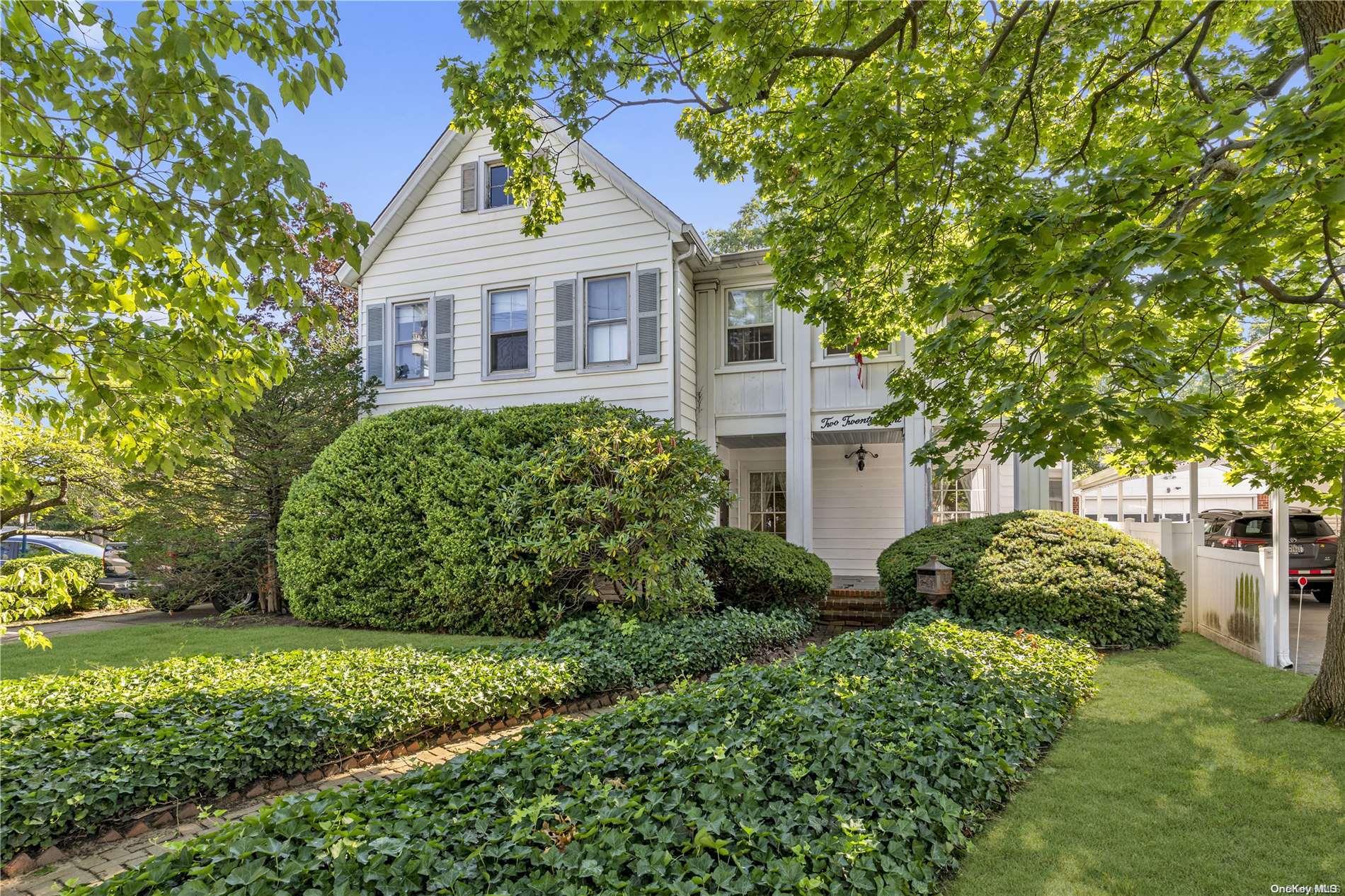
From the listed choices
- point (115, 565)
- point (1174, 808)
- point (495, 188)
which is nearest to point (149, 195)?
point (1174, 808)

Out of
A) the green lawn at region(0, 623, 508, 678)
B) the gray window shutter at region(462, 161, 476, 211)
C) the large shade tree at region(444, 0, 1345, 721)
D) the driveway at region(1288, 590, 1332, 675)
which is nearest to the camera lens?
the large shade tree at region(444, 0, 1345, 721)

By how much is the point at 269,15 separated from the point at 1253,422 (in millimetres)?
8166

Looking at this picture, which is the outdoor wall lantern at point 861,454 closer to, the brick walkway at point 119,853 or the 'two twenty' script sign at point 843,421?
the 'two twenty' script sign at point 843,421

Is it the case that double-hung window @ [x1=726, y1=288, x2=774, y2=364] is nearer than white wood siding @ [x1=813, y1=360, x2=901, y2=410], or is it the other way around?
white wood siding @ [x1=813, y1=360, x2=901, y2=410]

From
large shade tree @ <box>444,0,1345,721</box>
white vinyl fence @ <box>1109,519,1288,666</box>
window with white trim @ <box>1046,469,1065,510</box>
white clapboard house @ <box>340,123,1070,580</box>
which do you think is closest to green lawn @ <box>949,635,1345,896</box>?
large shade tree @ <box>444,0,1345,721</box>

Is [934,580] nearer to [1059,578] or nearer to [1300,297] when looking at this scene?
[1059,578]

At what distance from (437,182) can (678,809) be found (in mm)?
11877

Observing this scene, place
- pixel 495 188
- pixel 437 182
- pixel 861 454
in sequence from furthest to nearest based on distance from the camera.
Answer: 1. pixel 861 454
2. pixel 437 182
3. pixel 495 188

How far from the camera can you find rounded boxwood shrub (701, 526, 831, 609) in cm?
946

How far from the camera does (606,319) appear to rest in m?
11.2

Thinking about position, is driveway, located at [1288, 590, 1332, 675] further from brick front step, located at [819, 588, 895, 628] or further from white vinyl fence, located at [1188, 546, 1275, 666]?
brick front step, located at [819, 588, 895, 628]

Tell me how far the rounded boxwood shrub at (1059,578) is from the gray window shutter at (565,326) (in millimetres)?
6130

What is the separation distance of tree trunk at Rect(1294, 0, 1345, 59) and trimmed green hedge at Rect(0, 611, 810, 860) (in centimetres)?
712

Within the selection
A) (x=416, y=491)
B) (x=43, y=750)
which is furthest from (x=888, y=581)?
(x=43, y=750)
